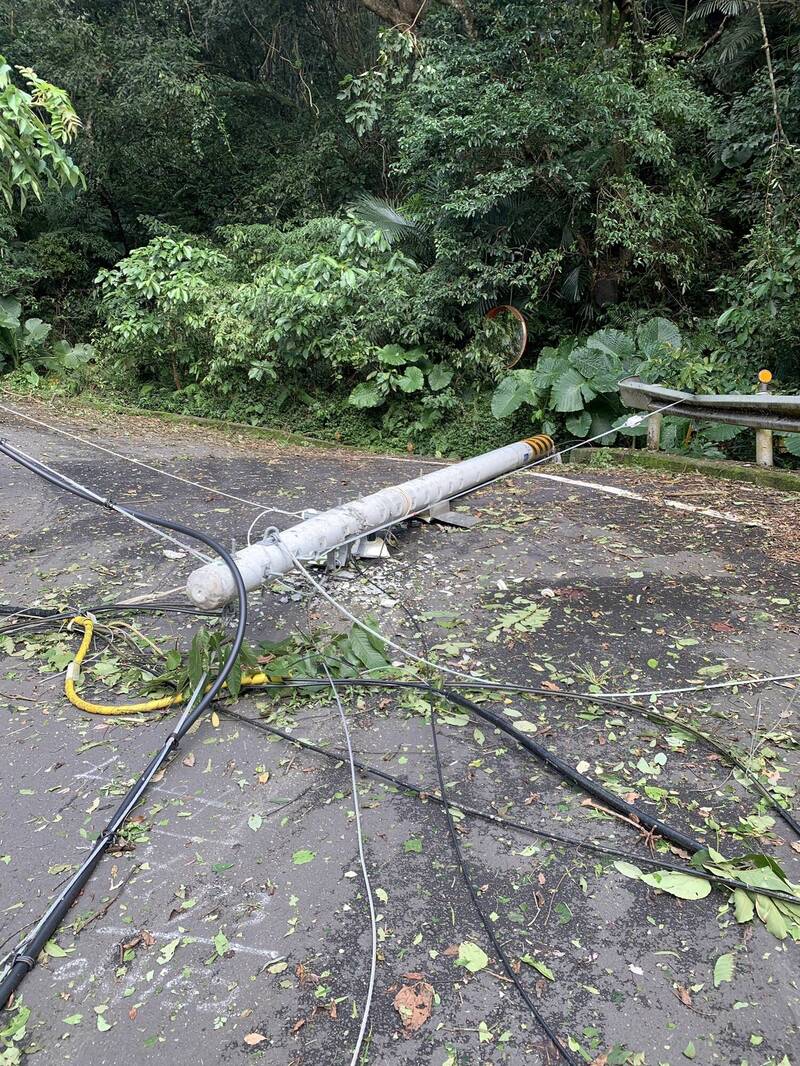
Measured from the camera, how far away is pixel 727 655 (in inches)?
138

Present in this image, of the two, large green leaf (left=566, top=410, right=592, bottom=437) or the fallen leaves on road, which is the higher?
large green leaf (left=566, top=410, right=592, bottom=437)

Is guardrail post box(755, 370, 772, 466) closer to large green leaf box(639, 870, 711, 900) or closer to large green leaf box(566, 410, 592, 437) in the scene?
large green leaf box(566, 410, 592, 437)

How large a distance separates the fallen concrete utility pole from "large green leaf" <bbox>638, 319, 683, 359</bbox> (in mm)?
2589

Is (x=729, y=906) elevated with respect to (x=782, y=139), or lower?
lower

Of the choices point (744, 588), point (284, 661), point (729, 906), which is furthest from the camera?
point (744, 588)

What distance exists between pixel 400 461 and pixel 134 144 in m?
9.17

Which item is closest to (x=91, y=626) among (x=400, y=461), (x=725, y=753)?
(x=725, y=753)

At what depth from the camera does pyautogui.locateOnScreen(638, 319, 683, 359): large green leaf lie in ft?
26.8

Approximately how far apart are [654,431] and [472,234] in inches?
139

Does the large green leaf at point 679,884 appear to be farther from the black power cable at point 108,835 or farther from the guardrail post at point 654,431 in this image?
the guardrail post at point 654,431

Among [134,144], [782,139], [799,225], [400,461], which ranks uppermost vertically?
[134,144]

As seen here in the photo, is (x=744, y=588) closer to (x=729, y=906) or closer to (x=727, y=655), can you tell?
(x=727, y=655)

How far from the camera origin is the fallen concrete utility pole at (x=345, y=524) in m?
3.31

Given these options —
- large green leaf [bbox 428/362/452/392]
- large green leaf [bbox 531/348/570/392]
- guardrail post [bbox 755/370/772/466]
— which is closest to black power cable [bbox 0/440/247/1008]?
guardrail post [bbox 755/370/772/466]
